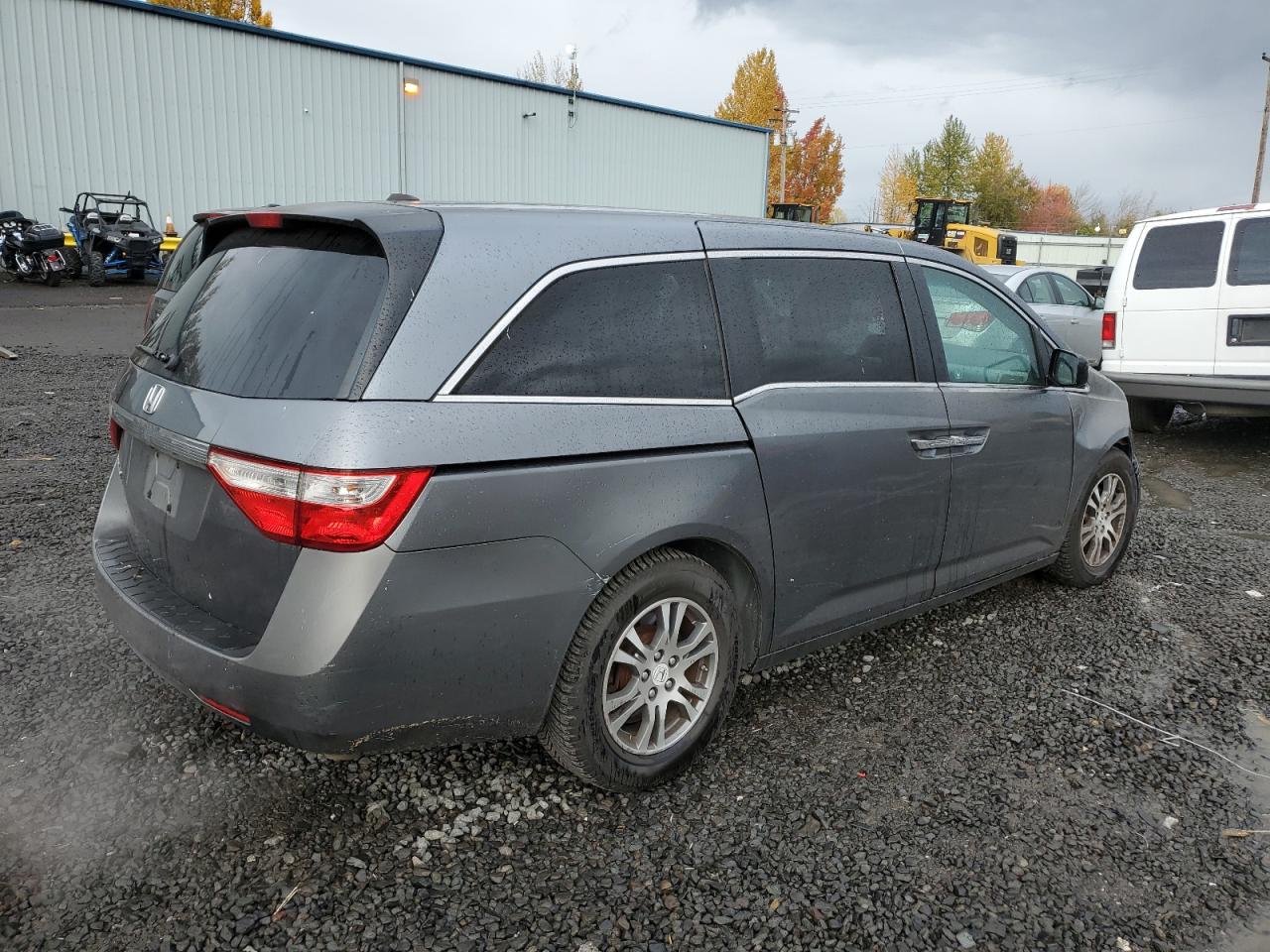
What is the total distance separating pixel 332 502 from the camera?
7.31 feet

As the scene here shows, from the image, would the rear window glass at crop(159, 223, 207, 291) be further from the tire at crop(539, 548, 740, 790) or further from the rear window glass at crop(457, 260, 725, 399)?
the tire at crop(539, 548, 740, 790)

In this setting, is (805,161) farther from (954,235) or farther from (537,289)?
(537,289)

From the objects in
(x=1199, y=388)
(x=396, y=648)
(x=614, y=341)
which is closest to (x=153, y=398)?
(x=396, y=648)

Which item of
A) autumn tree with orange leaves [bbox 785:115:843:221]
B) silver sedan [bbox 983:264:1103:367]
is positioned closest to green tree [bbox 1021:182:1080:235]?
autumn tree with orange leaves [bbox 785:115:843:221]

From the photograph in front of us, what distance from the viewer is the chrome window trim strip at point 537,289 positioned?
7.88ft

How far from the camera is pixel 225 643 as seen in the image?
8.02 feet

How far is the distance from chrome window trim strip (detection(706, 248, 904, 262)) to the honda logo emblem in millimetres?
1663

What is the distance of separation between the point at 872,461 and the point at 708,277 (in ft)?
2.86

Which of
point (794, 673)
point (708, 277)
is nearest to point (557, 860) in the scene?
point (794, 673)

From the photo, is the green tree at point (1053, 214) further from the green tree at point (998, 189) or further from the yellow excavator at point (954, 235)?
the yellow excavator at point (954, 235)

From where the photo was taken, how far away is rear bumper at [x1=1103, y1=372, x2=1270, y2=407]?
7621 millimetres

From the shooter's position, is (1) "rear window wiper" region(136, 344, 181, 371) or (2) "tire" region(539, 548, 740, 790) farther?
(1) "rear window wiper" region(136, 344, 181, 371)

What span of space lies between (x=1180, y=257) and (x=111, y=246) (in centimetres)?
1779

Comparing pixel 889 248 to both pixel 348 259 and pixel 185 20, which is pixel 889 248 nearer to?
pixel 348 259
